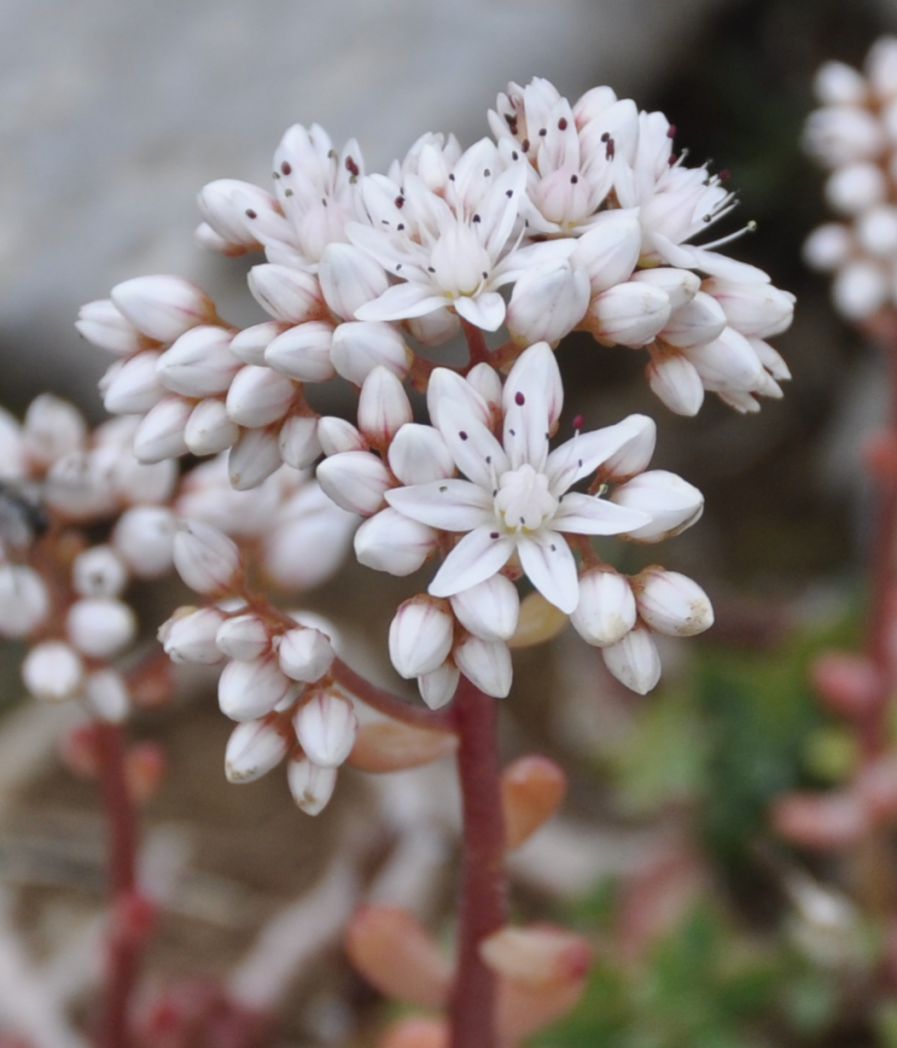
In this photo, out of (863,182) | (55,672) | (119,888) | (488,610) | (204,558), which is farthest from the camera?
(863,182)

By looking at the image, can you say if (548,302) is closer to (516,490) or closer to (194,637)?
(516,490)

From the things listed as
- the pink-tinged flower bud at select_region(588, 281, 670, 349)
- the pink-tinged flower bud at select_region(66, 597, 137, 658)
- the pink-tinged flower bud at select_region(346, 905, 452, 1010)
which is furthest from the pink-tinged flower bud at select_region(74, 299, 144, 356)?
the pink-tinged flower bud at select_region(346, 905, 452, 1010)

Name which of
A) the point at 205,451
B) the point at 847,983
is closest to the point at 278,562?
the point at 205,451

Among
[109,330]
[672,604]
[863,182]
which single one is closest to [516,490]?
[672,604]

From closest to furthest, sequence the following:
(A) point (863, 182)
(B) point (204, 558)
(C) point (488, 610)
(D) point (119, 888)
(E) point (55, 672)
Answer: (C) point (488, 610)
(B) point (204, 558)
(E) point (55, 672)
(D) point (119, 888)
(A) point (863, 182)

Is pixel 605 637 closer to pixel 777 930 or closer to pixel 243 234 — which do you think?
pixel 243 234

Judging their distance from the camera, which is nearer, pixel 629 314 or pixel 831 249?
pixel 629 314
